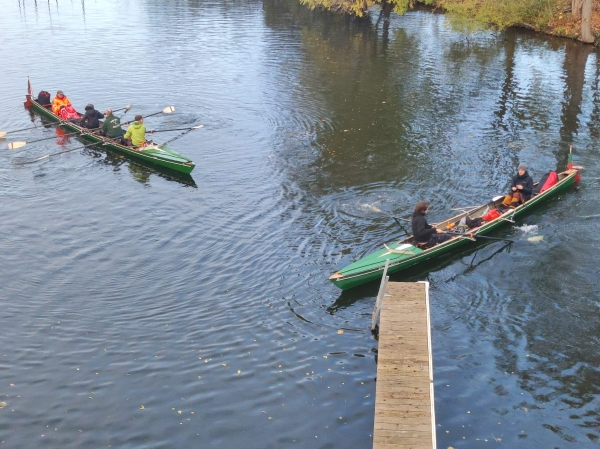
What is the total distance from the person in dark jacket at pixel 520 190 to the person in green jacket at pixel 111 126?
55.4ft

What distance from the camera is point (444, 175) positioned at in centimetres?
2516

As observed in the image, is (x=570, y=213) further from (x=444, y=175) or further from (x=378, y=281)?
(x=378, y=281)

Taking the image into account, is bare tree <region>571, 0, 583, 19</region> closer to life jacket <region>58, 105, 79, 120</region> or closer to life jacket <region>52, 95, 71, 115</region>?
life jacket <region>58, 105, 79, 120</region>

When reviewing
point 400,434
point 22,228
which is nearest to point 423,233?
point 400,434

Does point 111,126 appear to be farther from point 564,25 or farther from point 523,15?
point 564,25

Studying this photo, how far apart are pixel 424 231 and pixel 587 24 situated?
35.5 meters

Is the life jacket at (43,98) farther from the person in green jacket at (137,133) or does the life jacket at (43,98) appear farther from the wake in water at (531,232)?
the wake in water at (531,232)

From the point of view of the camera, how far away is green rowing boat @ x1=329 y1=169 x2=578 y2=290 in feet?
56.9

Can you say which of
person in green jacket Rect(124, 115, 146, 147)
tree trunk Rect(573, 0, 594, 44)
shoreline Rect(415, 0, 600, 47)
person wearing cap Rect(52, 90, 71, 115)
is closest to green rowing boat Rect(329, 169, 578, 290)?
person in green jacket Rect(124, 115, 146, 147)

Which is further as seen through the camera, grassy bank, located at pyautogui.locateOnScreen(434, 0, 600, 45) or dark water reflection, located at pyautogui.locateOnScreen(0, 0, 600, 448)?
grassy bank, located at pyautogui.locateOnScreen(434, 0, 600, 45)

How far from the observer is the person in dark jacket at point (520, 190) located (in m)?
21.5

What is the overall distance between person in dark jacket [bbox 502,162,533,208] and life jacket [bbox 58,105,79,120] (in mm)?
20701

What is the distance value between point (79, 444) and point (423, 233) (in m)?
10.9

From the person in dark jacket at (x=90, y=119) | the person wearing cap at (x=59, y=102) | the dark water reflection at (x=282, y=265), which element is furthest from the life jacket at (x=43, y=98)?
the person in dark jacket at (x=90, y=119)
